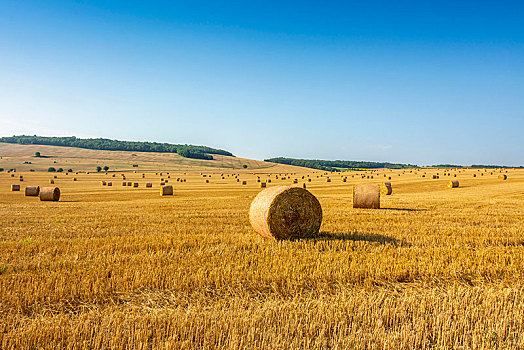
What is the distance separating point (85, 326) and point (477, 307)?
4.64 meters

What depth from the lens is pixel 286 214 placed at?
9641mm

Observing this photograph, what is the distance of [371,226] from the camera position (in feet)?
36.6

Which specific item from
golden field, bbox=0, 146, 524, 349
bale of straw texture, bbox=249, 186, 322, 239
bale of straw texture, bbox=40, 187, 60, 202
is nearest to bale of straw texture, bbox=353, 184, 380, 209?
golden field, bbox=0, 146, 524, 349

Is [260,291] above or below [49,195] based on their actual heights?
above

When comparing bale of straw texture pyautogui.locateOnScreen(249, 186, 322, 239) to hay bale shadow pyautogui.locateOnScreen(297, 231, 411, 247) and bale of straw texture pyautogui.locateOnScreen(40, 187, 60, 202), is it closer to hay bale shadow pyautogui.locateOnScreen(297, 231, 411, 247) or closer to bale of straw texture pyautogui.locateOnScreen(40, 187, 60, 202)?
hay bale shadow pyautogui.locateOnScreen(297, 231, 411, 247)

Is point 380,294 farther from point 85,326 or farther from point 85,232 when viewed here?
point 85,232

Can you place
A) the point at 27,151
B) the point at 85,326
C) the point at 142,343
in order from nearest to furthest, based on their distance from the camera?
the point at 142,343, the point at 85,326, the point at 27,151

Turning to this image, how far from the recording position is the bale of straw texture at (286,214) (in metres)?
9.43

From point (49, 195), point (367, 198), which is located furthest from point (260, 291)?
point (49, 195)

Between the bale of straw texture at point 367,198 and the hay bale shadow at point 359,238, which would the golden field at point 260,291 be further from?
the bale of straw texture at point 367,198

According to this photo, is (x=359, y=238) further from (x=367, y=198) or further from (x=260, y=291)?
(x=367, y=198)

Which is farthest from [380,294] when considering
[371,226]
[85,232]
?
[85,232]

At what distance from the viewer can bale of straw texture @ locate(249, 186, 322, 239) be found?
943 centimetres

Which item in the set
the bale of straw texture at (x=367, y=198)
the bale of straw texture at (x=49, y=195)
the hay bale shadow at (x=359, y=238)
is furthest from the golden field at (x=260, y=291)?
the bale of straw texture at (x=49, y=195)
